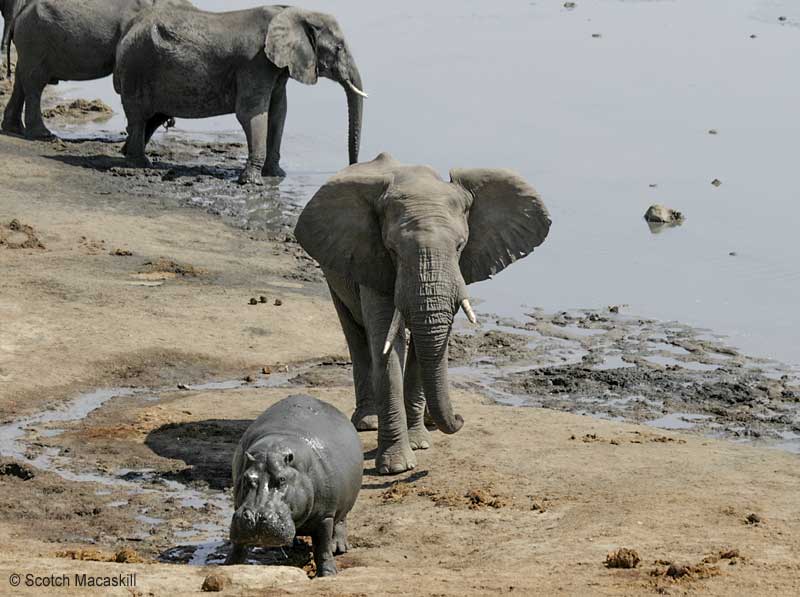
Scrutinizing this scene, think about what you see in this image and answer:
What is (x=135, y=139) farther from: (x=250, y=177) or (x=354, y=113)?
(x=354, y=113)

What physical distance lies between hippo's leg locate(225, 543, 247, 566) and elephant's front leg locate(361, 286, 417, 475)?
8.35 ft

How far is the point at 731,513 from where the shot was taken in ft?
32.9

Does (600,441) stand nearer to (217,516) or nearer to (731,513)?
(731,513)

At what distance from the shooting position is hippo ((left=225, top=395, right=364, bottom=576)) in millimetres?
8328

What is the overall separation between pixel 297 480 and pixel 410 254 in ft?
8.15

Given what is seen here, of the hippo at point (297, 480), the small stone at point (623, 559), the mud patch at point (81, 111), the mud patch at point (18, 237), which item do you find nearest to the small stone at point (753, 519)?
the small stone at point (623, 559)

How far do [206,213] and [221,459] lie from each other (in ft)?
32.8

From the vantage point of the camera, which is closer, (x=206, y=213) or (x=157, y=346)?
(x=157, y=346)

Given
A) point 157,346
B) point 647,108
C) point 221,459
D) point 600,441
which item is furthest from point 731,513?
point 647,108

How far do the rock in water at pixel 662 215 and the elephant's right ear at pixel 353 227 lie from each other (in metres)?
11.3

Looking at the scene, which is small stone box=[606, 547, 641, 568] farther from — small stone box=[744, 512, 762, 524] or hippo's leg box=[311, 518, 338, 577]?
hippo's leg box=[311, 518, 338, 577]

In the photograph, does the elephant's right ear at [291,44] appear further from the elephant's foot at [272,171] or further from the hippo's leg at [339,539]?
the hippo's leg at [339,539]

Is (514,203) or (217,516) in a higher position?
(514,203)

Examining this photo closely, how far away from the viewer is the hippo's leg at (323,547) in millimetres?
9016
